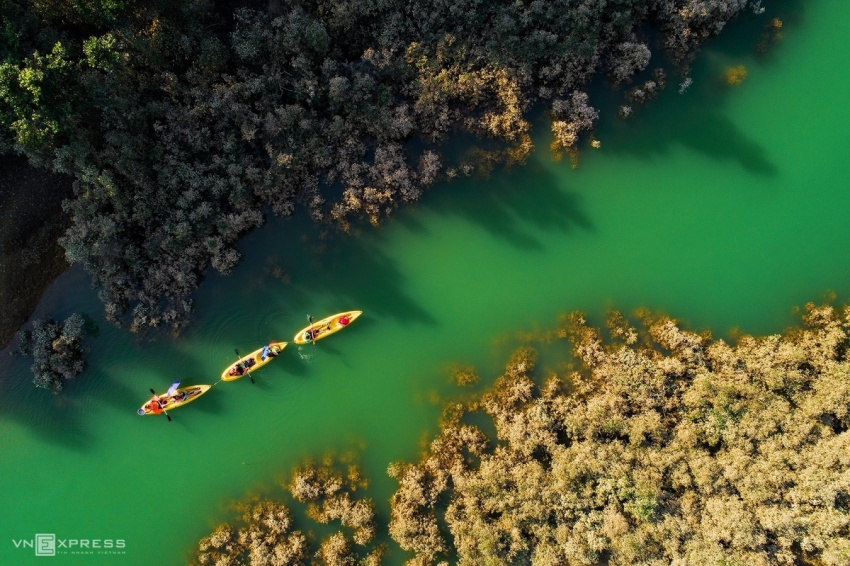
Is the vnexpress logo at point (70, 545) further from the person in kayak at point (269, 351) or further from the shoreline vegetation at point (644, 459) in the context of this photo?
the person in kayak at point (269, 351)

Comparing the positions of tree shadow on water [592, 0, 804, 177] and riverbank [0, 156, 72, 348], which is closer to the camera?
riverbank [0, 156, 72, 348]

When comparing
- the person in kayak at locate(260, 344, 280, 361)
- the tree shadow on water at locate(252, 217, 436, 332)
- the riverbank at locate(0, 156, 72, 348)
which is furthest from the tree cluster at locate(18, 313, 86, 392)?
the tree shadow on water at locate(252, 217, 436, 332)

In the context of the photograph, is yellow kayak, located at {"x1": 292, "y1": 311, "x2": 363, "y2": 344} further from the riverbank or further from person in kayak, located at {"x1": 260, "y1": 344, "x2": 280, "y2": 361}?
the riverbank

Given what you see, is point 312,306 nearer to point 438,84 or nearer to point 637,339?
point 438,84

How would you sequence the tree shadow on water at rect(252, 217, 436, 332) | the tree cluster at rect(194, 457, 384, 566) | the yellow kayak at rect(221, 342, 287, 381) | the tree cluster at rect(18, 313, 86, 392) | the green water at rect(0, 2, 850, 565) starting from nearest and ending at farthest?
the tree cluster at rect(18, 313, 86, 392)
the tree cluster at rect(194, 457, 384, 566)
the yellow kayak at rect(221, 342, 287, 381)
the green water at rect(0, 2, 850, 565)
the tree shadow on water at rect(252, 217, 436, 332)

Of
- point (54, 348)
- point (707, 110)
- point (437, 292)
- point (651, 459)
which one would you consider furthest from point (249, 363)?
point (707, 110)

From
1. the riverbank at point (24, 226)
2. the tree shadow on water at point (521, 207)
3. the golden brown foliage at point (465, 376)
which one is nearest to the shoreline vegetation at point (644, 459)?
the golden brown foliage at point (465, 376)
